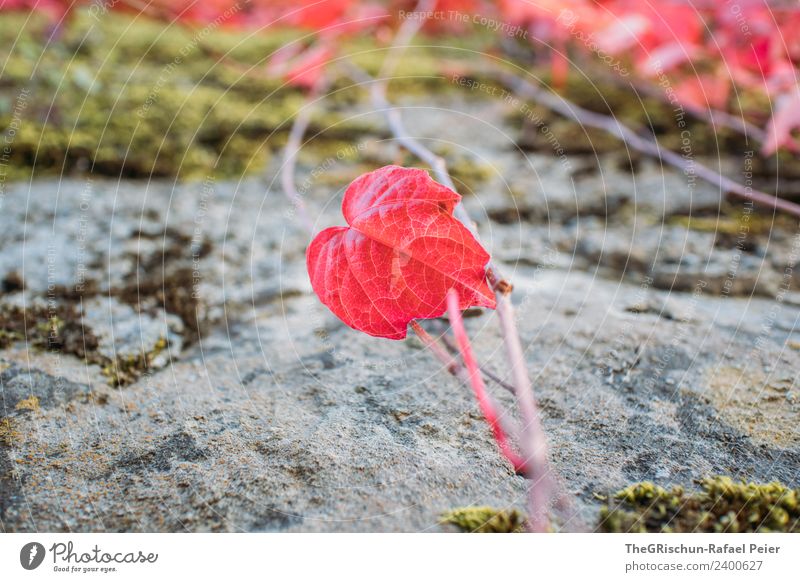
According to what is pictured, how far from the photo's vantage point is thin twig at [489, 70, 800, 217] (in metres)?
1.16

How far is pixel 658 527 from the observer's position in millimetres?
539

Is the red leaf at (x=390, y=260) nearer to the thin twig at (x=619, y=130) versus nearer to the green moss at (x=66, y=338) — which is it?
the green moss at (x=66, y=338)

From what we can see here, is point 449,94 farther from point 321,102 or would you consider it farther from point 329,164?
point 329,164

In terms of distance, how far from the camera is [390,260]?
62 cm

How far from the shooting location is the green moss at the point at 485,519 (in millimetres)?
537

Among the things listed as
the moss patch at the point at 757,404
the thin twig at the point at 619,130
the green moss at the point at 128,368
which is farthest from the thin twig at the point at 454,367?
the thin twig at the point at 619,130

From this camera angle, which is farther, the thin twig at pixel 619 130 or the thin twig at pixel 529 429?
the thin twig at pixel 619 130

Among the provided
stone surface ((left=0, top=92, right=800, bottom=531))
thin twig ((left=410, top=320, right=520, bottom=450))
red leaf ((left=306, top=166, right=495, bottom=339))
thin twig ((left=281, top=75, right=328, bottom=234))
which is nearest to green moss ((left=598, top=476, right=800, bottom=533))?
stone surface ((left=0, top=92, right=800, bottom=531))

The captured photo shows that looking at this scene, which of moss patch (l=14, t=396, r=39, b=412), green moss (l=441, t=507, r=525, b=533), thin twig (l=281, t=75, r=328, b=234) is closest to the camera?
green moss (l=441, t=507, r=525, b=533)

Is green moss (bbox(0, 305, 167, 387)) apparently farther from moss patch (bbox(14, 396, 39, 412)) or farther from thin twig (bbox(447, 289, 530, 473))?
thin twig (bbox(447, 289, 530, 473))

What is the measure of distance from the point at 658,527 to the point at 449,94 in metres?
1.26

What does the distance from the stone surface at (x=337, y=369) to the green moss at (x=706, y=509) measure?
0.02 metres

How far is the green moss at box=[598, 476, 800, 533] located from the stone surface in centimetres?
2
